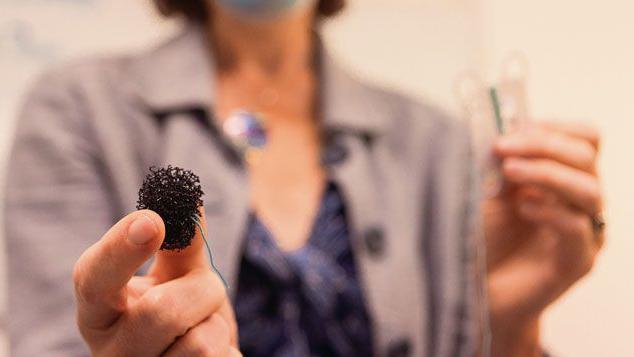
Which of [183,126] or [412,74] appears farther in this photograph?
[412,74]

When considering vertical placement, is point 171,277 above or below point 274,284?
above

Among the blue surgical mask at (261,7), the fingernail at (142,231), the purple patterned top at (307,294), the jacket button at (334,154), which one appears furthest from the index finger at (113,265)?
the jacket button at (334,154)

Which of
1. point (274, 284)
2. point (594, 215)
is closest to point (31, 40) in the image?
point (274, 284)

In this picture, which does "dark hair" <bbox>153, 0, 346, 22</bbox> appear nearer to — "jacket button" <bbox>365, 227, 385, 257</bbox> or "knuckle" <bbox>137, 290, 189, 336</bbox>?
"jacket button" <bbox>365, 227, 385, 257</bbox>

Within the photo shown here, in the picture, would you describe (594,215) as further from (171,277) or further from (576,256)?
(171,277)

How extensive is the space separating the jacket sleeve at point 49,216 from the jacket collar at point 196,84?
0.06 meters

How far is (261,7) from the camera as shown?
0.41 meters

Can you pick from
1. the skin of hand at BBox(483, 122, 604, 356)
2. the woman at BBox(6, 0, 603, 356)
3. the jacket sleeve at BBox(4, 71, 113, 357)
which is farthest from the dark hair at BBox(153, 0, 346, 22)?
the skin of hand at BBox(483, 122, 604, 356)

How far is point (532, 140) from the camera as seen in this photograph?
0.43m

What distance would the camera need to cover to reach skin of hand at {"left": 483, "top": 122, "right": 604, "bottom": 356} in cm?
40

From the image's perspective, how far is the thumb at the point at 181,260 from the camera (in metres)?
0.21

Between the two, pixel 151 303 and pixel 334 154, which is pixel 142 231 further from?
pixel 334 154

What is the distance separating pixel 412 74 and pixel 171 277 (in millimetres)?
747

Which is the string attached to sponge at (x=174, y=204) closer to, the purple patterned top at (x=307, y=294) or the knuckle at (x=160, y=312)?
the knuckle at (x=160, y=312)
